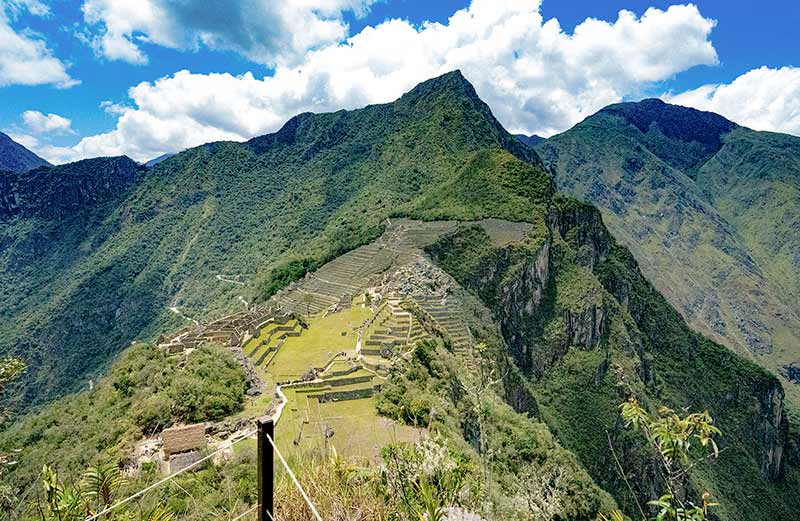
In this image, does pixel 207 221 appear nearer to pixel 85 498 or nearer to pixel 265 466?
pixel 85 498

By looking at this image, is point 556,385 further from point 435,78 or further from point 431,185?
point 435,78

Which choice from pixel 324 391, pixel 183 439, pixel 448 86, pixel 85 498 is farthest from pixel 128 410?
pixel 448 86

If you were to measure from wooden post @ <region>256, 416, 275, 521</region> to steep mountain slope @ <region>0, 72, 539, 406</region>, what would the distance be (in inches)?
2038

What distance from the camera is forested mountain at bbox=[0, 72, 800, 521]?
1817 cm

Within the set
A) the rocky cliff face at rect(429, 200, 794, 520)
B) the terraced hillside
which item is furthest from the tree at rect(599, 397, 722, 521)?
the rocky cliff face at rect(429, 200, 794, 520)

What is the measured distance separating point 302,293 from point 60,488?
128ft

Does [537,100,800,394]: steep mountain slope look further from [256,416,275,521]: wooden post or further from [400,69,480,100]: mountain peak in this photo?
[256,416,275,521]: wooden post

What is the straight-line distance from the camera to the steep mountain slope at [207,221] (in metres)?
86.5

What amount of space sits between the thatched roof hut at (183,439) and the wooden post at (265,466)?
41.6 feet

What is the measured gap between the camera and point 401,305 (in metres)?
31.5

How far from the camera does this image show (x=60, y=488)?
3932 millimetres

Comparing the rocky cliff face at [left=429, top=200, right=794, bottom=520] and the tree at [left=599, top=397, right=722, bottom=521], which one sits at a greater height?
the tree at [left=599, top=397, right=722, bottom=521]

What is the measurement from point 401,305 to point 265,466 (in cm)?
2829

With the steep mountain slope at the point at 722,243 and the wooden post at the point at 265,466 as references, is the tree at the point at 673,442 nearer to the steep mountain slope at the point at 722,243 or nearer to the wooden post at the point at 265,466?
the wooden post at the point at 265,466
